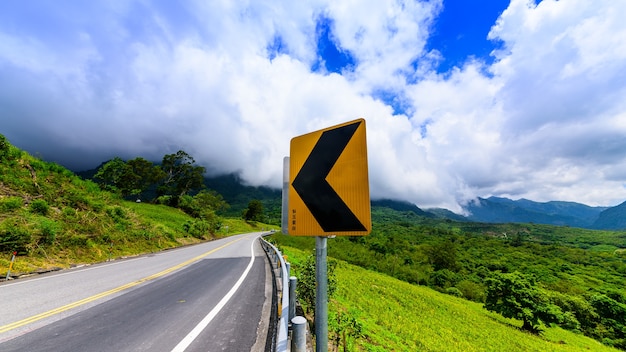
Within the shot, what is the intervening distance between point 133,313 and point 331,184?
6.96 metres

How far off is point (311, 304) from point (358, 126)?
6247 mm

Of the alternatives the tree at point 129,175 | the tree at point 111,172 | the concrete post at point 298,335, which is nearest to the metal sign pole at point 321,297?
the concrete post at point 298,335

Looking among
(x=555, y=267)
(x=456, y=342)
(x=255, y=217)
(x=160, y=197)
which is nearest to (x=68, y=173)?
(x=456, y=342)

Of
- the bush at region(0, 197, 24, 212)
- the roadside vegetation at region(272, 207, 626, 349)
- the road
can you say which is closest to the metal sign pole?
the road

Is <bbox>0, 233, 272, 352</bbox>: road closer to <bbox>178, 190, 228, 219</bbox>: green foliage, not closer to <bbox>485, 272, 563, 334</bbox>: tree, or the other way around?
<bbox>485, 272, 563, 334</bbox>: tree

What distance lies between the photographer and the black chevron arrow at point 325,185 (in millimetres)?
1730

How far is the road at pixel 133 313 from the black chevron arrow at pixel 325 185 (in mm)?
4031

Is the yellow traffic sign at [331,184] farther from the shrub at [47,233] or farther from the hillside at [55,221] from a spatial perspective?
the shrub at [47,233]

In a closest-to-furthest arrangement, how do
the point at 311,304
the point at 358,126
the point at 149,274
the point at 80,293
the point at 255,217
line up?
1. the point at 358,126
2. the point at 311,304
3. the point at 80,293
4. the point at 149,274
5. the point at 255,217

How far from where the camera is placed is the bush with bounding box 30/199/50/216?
559 inches

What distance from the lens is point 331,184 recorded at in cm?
182

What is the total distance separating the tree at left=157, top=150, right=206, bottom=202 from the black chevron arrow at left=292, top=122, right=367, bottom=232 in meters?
75.0

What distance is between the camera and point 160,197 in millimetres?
62938

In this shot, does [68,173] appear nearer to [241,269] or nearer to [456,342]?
[241,269]
